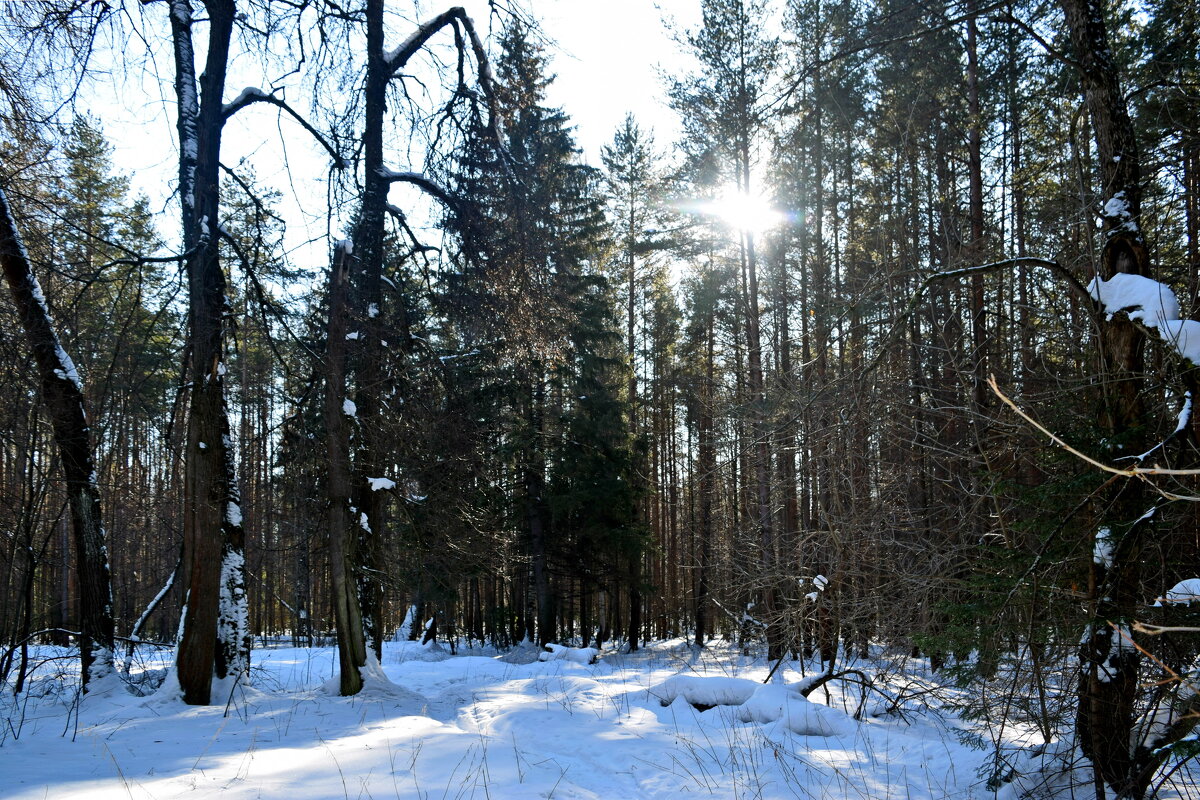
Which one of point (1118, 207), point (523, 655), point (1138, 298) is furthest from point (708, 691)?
point (523, 655)

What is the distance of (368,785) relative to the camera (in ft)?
15.0

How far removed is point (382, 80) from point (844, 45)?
7116 mm

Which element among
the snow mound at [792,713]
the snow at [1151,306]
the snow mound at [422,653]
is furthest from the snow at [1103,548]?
the snow mound at [422,653]

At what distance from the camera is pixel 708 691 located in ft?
28.1

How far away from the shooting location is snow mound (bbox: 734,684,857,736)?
711cm

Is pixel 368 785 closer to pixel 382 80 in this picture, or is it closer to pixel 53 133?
pixel 53 133

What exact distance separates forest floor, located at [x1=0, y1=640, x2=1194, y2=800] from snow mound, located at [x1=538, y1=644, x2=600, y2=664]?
629cm

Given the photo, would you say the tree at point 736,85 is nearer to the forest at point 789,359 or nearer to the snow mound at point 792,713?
the forest at point 789,359

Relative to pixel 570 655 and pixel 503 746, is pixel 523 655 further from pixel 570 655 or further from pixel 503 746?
pixel 503 746

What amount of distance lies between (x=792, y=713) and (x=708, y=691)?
1.58 metres

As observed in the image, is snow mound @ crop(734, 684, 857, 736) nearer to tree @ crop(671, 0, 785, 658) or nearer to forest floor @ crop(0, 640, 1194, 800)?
forest floor @ crop(0, 640, 1194, 800)

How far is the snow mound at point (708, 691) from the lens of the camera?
844 cm

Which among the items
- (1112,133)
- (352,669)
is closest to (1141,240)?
(1112,133)

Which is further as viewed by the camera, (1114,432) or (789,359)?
(789,359)
